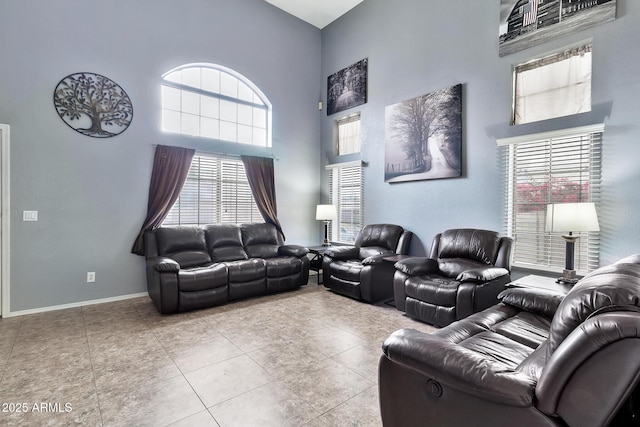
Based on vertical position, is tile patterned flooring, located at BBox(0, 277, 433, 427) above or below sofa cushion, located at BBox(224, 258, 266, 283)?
below

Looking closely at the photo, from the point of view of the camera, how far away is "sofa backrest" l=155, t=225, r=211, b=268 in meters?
4.24

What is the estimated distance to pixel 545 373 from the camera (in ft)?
3.64

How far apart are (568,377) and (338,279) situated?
139 inches

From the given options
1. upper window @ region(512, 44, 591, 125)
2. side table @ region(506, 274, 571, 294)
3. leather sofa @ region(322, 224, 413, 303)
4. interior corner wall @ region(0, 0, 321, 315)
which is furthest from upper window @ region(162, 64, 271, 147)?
side table @ region(506, 274, 571, 294)

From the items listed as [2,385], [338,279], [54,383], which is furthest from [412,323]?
[2,385]

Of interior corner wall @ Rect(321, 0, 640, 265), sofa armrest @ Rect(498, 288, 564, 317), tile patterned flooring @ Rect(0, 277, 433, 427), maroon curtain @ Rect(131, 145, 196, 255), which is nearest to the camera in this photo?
tile patterned flooring @ Rect(0, 277, 433, 427)

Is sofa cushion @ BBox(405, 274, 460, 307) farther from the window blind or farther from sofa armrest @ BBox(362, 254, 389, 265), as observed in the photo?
the window blind

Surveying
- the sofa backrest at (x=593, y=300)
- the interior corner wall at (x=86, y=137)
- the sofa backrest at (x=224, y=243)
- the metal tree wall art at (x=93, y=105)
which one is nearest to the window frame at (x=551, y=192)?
the sofa backrest at (x=593, y=300)

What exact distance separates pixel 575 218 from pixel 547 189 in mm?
844

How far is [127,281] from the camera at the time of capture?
4.30m

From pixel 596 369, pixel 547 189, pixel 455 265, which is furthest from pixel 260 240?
pixel 596 369

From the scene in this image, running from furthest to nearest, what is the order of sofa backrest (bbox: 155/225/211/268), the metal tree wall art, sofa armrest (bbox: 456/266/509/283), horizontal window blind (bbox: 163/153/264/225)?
horizontal window blind (bbox: 163/153/264/225)
sofa backrest (bbox: 155/225/211/268)
the metal tree wall art
sofa armrest (bbox: 456/266/509/283)

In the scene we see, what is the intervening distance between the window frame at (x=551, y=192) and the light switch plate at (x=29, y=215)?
5.65m

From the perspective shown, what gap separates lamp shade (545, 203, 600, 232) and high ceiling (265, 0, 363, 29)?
4.82 m
